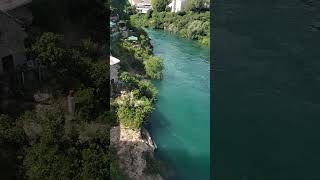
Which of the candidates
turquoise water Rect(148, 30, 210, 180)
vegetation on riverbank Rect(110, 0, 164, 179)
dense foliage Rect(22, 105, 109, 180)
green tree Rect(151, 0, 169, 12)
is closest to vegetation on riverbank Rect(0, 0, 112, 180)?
dense foliage Rect(22, 105, 109, 180)

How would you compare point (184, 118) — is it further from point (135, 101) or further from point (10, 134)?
point (10, 134)

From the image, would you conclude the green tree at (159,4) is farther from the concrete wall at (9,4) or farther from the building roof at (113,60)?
the concrete wall at (9,4)

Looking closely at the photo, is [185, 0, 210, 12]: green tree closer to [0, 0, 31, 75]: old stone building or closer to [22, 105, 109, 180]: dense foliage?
[0, 0, 31, 75]: old stone building
